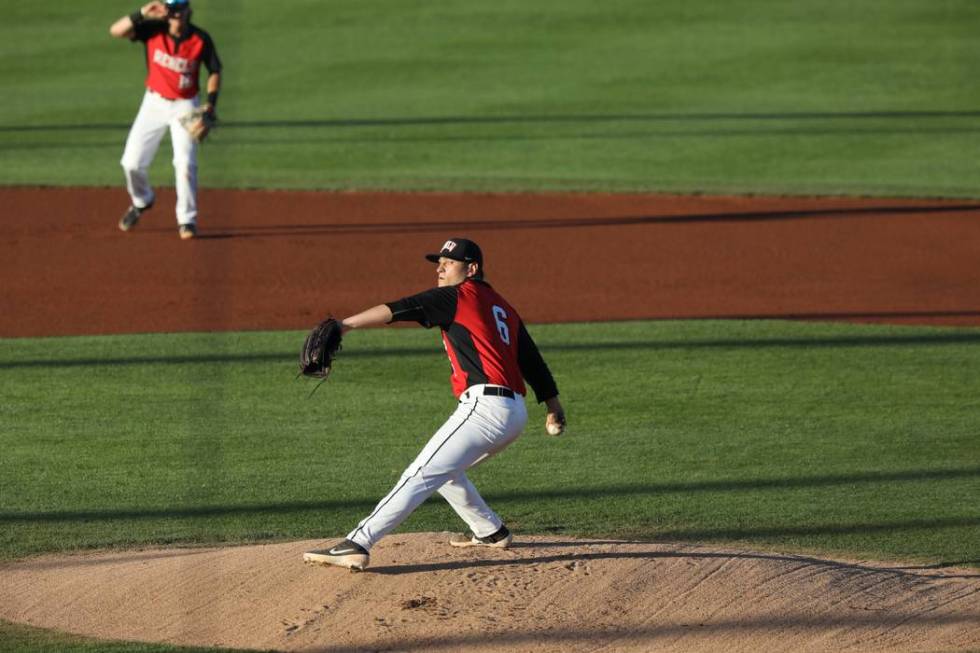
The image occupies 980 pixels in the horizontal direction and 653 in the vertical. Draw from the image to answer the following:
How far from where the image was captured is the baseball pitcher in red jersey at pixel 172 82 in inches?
541

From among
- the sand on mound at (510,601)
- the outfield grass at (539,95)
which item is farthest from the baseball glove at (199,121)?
the sand on mound at (510,601)

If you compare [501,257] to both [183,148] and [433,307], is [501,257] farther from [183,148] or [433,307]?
[433,307]

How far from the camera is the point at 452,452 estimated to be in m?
6.43

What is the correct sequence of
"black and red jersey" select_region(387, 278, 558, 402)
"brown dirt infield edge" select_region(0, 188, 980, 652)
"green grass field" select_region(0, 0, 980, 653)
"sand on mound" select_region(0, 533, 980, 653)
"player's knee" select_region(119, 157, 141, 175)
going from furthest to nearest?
"player's knee" select_region(119, 157, 141, 175)
"green grass field" select_region(0, 0, 980, 653)
"black and red jersey" select_region(387, 278, 558, 402)
"brown dirt infield edge" select_region(0, 188, 980, 652)
"sand on mound" select_region(0, 533, 980, 653)

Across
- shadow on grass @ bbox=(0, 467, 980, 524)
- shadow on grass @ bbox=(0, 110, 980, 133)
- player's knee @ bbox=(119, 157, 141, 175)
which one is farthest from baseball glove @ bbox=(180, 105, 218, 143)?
shadow on grass @ bbox=(0, 110, 980, 133)

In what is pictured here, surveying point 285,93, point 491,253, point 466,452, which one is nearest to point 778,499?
point 466,452

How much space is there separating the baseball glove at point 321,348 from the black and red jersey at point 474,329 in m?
0.33

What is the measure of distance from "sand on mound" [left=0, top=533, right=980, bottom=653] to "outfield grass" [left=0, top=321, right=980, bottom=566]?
818mm

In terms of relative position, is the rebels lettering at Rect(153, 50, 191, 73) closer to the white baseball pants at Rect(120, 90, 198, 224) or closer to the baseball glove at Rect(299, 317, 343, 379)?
the white baseball pants at Rect(120, 90, 198, 224)

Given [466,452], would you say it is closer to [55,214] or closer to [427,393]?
[427,393]

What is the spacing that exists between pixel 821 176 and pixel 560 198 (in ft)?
11.0

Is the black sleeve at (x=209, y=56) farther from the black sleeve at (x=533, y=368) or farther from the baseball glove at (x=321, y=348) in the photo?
the baseball glove at (x=321, y=348)

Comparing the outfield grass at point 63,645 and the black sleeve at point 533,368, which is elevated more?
the black sleeve at point 533,368

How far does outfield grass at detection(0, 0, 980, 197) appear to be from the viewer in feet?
59.6
